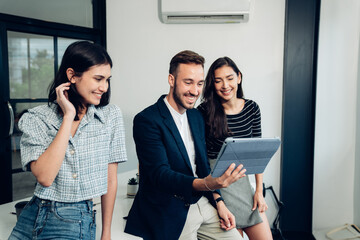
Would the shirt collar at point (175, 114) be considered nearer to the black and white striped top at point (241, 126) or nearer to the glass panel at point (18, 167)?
the black and white striped top at point (241, 126)

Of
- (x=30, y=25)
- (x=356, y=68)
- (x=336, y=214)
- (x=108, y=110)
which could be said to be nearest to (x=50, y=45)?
(x=30, y=25)

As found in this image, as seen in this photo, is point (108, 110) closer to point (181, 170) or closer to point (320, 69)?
point (181, 170)

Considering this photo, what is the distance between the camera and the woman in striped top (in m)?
1.83

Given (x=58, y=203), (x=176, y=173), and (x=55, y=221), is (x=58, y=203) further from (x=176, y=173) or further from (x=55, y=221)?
(x=176, y=173)

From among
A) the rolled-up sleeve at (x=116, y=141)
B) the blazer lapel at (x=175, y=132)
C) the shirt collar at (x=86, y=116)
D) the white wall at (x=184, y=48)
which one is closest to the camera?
the shirt collar at (x=86, y=116)

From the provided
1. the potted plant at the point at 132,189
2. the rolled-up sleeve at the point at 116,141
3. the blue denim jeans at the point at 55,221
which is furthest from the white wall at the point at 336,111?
the blue denim jeans at the point at 55,221

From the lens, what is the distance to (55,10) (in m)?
2.88

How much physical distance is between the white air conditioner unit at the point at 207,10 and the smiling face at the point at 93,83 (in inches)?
69.5

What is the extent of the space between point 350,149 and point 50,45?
266 centimetres

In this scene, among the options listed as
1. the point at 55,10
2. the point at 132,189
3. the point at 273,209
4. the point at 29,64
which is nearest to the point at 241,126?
the point at 132,189

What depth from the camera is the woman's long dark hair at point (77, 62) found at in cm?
134

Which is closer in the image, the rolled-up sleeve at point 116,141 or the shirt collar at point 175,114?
the rolled-up sleeve at point 116,141

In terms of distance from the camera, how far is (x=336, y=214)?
117 inches

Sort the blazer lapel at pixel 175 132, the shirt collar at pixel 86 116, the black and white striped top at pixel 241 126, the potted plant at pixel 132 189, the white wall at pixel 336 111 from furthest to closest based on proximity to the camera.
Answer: the white wall at pixel 336 111
the potted plant at pixel 132 189
the black and white striped top at pixel 241 126
the blazer lapel at pixel 175 132
the shirt collar at pixel 86 116
